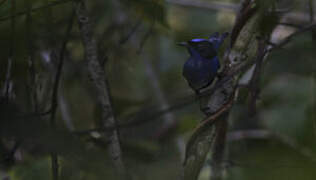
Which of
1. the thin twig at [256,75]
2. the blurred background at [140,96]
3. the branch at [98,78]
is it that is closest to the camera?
the blurred background at [140,96]

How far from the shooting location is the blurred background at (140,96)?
2.75ft

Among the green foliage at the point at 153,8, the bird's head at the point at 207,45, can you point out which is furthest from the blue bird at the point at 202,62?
the green foliage at the point at 153,8

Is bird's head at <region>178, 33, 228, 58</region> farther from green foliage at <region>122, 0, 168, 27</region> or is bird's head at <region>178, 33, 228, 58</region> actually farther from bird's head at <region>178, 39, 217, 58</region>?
green foliage at <region>122, 0, 168, 27</region>

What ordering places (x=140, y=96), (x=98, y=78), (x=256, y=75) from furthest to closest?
(x=140, y=96), (x=98, y=78), (x=256, y=75)

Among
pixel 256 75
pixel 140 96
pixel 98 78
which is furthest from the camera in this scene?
pixel 140 96

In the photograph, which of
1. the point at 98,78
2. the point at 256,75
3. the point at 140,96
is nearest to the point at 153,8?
the point at 98,78

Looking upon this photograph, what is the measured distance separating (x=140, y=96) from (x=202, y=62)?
1.55 m

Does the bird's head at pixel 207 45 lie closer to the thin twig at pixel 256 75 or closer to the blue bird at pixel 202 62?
the blue bird at pixel 202 62

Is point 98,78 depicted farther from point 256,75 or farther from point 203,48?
point 256,75

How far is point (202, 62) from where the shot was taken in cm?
108

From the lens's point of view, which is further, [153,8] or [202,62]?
[153,8]

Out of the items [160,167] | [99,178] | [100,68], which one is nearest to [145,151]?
[160,167]

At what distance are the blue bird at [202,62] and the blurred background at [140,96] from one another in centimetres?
6

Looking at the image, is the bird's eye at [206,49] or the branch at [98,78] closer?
the bird's eye at [206,49]
